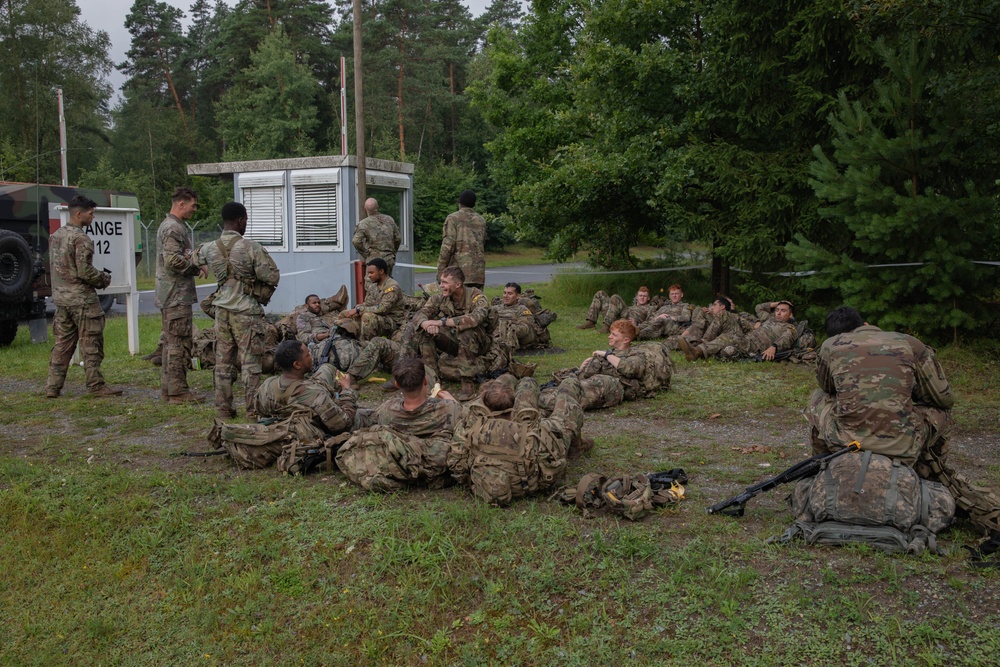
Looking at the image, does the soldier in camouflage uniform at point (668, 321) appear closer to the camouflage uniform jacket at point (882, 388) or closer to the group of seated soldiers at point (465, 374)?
the group of seated soldiers at point (465, 374)

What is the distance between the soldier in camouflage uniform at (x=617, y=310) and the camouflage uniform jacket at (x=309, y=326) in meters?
4.78

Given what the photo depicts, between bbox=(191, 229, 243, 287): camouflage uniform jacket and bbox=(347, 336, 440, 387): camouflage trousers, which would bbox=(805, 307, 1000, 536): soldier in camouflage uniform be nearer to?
bbox=(347, 336, 440, 387): camouflage trousers

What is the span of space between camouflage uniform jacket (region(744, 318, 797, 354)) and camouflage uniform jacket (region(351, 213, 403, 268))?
17.4 ft

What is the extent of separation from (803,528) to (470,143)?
44422 millimetres

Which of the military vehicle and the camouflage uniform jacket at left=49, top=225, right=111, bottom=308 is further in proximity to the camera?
the military vehicle

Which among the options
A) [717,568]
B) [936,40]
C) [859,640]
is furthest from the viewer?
[936,40]

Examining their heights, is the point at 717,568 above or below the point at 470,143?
below

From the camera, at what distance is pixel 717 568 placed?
14.9 feet

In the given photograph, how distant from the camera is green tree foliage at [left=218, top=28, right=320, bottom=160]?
3744 cm

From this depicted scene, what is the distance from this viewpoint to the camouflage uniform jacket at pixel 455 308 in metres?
9.27

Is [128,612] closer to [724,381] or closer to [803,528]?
[803,528]

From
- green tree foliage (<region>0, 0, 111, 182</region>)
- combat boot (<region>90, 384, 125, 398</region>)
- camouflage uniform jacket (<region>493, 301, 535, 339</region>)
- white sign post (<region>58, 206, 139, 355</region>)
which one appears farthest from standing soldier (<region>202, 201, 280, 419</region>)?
green tree foliage (<region>0, 0, 111, 182</region>)

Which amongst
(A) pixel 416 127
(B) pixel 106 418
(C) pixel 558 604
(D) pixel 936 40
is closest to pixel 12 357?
(B) pixel 106 418

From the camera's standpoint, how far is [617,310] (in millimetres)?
13531
